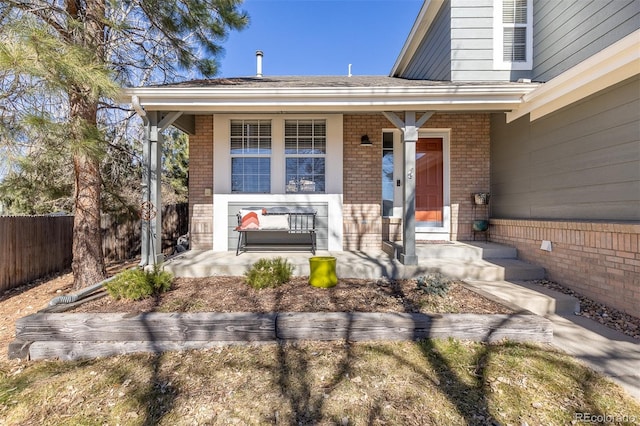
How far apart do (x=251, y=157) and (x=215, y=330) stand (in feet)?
12.7

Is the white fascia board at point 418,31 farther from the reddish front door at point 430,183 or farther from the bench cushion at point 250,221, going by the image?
the bench cushion at point 250,221

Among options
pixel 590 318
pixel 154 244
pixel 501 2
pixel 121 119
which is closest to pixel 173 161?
pixel 121 119

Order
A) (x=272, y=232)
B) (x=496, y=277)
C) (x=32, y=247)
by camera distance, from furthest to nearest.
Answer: (x=272, y=232), (x=32, y=247), (x=496, y=277)

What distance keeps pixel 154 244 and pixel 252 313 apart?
257 centimetres

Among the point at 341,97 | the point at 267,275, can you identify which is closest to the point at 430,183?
the point at 341,97

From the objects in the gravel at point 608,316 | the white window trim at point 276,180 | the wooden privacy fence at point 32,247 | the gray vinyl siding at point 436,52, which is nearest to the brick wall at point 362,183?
the white window trim at point 276,180

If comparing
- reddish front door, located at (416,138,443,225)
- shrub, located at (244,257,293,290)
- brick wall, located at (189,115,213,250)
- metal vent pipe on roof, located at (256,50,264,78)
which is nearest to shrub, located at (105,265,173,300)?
shrub, located at (244,257,293,290)

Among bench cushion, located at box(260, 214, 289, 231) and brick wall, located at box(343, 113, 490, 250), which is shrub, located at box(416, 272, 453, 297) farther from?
bench cushion, located at box(260, 214, 289, 231)

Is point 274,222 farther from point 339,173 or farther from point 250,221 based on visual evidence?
point 339,173

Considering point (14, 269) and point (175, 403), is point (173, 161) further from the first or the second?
point (175, 403)

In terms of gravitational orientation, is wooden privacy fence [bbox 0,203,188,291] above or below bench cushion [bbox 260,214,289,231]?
below

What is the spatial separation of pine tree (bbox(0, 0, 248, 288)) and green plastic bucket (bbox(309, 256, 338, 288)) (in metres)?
3.06

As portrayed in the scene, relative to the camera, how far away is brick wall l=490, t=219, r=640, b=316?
3.12m

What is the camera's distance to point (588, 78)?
344cm
